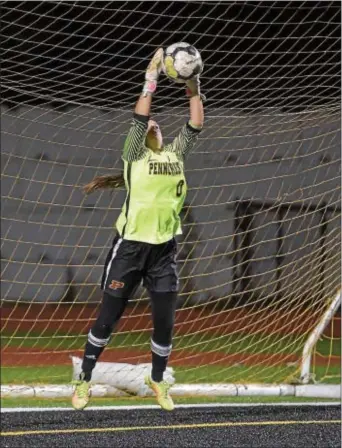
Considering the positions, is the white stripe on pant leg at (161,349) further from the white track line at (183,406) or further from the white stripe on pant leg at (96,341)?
the white track line at (183,406)

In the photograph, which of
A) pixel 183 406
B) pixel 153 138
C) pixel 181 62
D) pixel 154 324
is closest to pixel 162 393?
pixel 154 324

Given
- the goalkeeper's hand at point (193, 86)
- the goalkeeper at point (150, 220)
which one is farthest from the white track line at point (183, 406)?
the goalkeeper's hand at point (193, 86)

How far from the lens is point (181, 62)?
3207 millimetres

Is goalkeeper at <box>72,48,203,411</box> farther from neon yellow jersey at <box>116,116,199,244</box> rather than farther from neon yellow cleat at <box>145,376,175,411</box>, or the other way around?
neon yellow cleat at <box>145,376,175,411</box>

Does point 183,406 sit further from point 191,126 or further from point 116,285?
point 191,126

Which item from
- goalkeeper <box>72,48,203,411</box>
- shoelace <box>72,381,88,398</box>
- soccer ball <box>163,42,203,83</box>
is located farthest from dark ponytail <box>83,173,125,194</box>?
shoelace <box>72,381,88,398</box>

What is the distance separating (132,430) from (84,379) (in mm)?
1868

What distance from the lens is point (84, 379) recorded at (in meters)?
3.74

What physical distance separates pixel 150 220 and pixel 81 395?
816mm

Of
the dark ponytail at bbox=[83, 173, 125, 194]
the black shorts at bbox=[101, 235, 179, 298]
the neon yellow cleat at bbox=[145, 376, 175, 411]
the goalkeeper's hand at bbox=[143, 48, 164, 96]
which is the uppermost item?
the goalkeeper's hand at bbox=[143, 48, 164, 96]

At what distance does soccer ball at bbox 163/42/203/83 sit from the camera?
321 centimetres

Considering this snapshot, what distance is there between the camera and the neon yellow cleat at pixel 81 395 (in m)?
3.71

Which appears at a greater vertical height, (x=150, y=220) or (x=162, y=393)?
(x=150, y=220)

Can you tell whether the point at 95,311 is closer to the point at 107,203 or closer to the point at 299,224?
the point at 107,203
